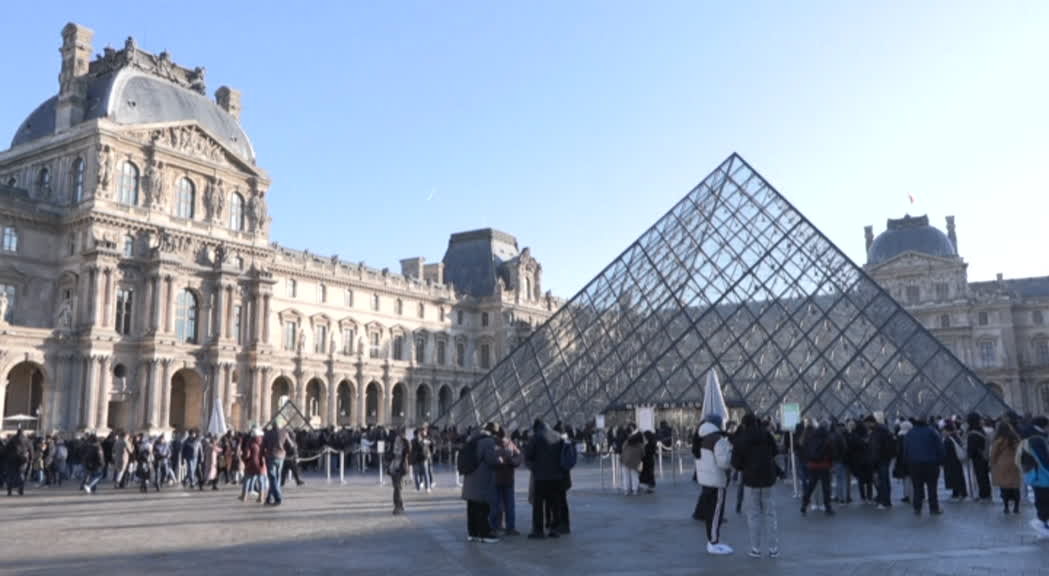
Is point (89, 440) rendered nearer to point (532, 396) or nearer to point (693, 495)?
point (532, 396)

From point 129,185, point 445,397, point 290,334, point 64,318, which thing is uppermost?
point 129,185

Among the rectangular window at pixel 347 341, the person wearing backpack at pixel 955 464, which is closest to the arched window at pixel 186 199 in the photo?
the rectangular window at pixel 347 341

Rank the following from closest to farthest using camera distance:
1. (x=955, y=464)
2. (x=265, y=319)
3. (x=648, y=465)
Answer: (x=955, y=464) < (x=648, y=465) < (x=265, y=319)

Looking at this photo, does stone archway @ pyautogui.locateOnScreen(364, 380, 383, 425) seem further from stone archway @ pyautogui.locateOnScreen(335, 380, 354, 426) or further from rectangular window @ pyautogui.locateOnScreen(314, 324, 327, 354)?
rectangular window @ pyautogui.locateOnScreen(314, 324, 327, 354)

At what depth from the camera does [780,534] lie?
8.80 meters

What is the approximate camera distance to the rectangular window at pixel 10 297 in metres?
31.9

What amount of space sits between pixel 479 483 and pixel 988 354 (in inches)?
2312

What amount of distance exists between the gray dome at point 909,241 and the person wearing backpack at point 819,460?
54.9 metres

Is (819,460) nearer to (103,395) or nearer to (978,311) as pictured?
(103,395)

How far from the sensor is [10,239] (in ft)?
106

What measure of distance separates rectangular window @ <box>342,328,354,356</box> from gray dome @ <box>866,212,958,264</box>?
38.6 m

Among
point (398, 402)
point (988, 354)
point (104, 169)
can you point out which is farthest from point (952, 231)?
point (104, 169)

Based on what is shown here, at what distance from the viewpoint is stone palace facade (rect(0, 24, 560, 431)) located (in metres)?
32.2

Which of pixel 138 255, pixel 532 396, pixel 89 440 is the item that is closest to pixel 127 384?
pixel 138 255
